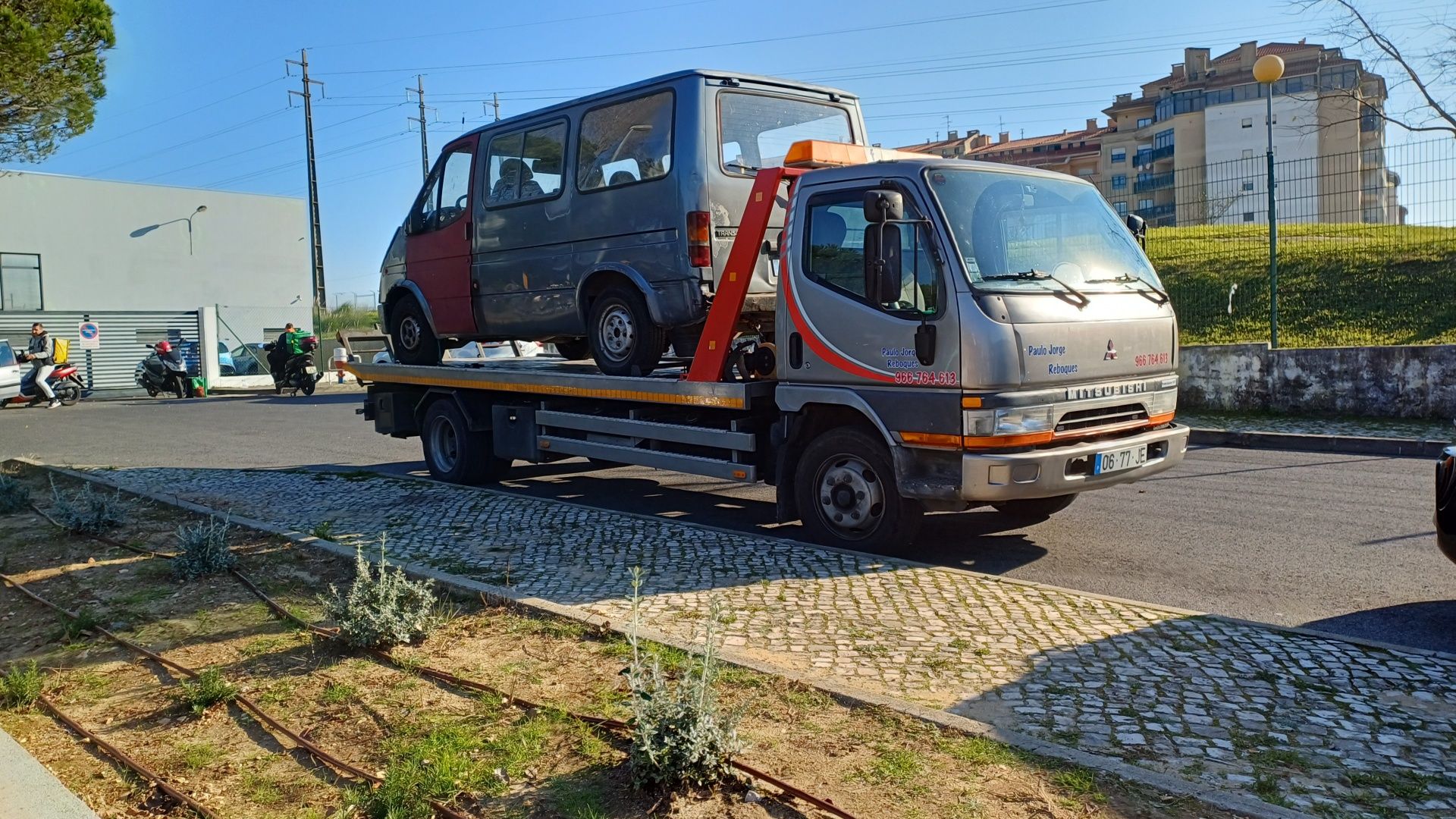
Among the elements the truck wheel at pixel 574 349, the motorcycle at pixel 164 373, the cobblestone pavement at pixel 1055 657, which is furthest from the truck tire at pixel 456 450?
the motorcycle at pixel 164 373

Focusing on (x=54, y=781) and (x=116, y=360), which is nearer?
(x=54, y=781)

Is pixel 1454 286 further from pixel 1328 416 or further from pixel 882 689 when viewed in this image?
pixel 882 689

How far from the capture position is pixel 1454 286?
15383 millimetres

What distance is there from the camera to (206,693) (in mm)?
4633

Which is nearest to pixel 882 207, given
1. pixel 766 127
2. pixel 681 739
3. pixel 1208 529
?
pixel 766 127

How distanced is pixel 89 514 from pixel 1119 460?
7.57 meters

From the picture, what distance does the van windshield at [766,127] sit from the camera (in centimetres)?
797

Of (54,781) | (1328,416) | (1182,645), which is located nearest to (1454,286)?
(1328,416)

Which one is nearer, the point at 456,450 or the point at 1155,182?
the point at 456,450

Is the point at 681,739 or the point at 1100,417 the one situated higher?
the point at 1100,417

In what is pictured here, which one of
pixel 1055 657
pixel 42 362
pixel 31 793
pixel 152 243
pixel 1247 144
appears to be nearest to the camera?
pixel 31 793

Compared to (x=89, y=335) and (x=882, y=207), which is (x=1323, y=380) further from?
(x=89, y=335)

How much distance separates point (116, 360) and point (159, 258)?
5258 mm

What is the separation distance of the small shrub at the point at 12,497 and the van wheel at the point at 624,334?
5440 mm
